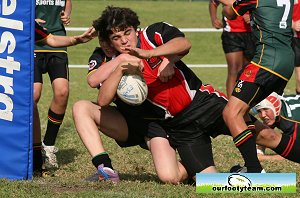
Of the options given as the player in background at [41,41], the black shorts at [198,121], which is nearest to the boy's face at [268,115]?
the black shorts at [198,121]

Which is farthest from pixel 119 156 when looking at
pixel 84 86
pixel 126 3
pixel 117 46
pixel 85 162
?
pixel 126 3

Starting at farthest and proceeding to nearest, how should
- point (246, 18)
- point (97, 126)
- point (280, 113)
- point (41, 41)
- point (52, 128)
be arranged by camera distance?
point (246, 18) → point (52, 128) → point (280, 113) → point (41, 41) → point (97, 126)

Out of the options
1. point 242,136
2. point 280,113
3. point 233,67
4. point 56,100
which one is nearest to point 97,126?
point 242,136

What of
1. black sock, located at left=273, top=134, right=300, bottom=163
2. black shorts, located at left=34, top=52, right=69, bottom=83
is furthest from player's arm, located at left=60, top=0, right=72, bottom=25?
black sock, located at left=273, top=134, right=300, bottom=163

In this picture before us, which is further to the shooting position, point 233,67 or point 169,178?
point 233,67

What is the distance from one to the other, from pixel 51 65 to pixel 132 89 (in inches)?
88.7

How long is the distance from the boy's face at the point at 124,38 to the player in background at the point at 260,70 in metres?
0.96

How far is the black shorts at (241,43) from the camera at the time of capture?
1136 cm

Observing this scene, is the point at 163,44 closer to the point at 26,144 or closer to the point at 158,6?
the point at 26,144

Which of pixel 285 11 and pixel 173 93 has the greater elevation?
pixel 285 11

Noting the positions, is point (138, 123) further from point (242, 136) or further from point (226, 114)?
point (242, 136)

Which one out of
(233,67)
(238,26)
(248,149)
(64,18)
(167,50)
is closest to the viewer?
(167,50)

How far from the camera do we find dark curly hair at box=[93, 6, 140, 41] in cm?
661

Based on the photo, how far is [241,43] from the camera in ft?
37.3
